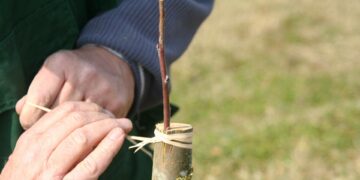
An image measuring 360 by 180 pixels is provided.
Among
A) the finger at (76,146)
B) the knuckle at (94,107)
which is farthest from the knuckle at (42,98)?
the finger at (76,146)

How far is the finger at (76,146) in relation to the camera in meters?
1.29

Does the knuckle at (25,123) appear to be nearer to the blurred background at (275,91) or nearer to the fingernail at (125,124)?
the fingernail at (125,124)

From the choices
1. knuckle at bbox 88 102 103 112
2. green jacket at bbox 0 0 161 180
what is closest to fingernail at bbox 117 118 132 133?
knuckle at bbox 88 102 103 112

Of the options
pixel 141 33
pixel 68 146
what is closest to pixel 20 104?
pixel 68 146

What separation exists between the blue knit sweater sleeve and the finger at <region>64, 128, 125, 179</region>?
49 cm

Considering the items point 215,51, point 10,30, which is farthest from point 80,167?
point 215,51

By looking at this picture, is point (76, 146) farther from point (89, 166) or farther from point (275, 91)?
point (275, 91)

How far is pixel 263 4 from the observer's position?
759 cm

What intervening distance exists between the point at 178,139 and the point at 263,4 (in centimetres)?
647

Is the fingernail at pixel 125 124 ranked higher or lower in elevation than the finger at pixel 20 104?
higher

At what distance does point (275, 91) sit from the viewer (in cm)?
512

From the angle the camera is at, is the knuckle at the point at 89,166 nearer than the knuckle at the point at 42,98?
Yes

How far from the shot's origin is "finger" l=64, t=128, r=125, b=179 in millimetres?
1255

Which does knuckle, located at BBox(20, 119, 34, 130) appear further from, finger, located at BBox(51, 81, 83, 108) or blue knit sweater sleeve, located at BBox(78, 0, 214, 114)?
blue knit sweater sleeve, located at BBox(78, 0, 214, 114)
